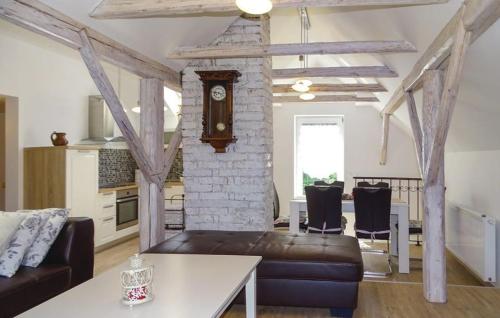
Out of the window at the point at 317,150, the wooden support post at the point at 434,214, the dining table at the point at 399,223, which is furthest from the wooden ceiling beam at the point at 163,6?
the window at the point at 317,150

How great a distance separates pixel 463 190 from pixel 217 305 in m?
4.79

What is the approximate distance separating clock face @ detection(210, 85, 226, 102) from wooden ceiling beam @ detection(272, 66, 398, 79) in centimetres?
153

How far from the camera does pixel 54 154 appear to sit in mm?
5254

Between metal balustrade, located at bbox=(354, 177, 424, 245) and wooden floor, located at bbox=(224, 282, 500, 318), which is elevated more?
metal balustrade, located at bbox=(354, 177, 424, 245)

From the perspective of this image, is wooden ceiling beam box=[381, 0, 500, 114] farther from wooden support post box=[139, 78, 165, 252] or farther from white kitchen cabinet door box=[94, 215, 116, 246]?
white kitchen cabinet door box=[94, 215, 116, 246]

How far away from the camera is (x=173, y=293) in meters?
1.85

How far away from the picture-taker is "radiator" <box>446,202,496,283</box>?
4.21 meters

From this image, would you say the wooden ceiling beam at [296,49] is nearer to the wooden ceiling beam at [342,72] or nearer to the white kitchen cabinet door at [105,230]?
the wooden ceiling beam at [342,72]

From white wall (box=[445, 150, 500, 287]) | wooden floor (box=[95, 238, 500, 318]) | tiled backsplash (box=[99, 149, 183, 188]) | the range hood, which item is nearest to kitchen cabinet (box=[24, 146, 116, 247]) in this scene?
the range hood

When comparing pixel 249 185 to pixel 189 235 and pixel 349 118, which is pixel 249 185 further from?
pixel 349 118

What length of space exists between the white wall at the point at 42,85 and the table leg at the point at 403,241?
459cm

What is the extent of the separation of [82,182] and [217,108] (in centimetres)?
236

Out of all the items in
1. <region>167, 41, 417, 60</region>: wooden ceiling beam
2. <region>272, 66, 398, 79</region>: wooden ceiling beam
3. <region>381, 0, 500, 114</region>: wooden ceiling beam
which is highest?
<region>272, 66, 398, 79</region>: wooden ceiling beam

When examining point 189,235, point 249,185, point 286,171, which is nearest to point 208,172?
point 249,185
